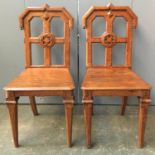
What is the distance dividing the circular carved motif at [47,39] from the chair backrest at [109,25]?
28 centimetres

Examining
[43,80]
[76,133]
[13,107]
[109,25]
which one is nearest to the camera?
[13,107]

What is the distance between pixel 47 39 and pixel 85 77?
492 millimetres

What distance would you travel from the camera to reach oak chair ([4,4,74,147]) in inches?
61.3

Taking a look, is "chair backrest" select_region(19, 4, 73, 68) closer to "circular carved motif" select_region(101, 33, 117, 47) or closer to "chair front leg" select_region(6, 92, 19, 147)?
"circular carved motif" select_region(101, 33, 117, 47)

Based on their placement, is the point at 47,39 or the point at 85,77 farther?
the point at 47,39

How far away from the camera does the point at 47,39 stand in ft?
6.57

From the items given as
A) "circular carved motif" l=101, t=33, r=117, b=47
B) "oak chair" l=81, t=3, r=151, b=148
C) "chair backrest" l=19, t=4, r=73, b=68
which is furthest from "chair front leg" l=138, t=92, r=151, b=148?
"chair backrest" l=19, t=4, r=73, b=68

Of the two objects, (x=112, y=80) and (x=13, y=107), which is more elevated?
(x=112, y=80)

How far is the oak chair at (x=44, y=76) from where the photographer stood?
1.56 metres

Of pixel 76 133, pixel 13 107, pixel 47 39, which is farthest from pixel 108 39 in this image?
pixel 13 107

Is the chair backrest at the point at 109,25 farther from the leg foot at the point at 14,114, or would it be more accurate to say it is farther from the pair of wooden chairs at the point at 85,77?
the leg foot at the point at 14,114

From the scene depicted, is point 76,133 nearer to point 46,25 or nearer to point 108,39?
point 108,39

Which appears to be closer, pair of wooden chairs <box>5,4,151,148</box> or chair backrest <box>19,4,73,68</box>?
pair of wooden chairs <box>5,4,151,148</box>

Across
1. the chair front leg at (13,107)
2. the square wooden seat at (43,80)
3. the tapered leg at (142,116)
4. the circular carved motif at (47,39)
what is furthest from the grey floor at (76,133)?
the circular carved motif at (47,39)
